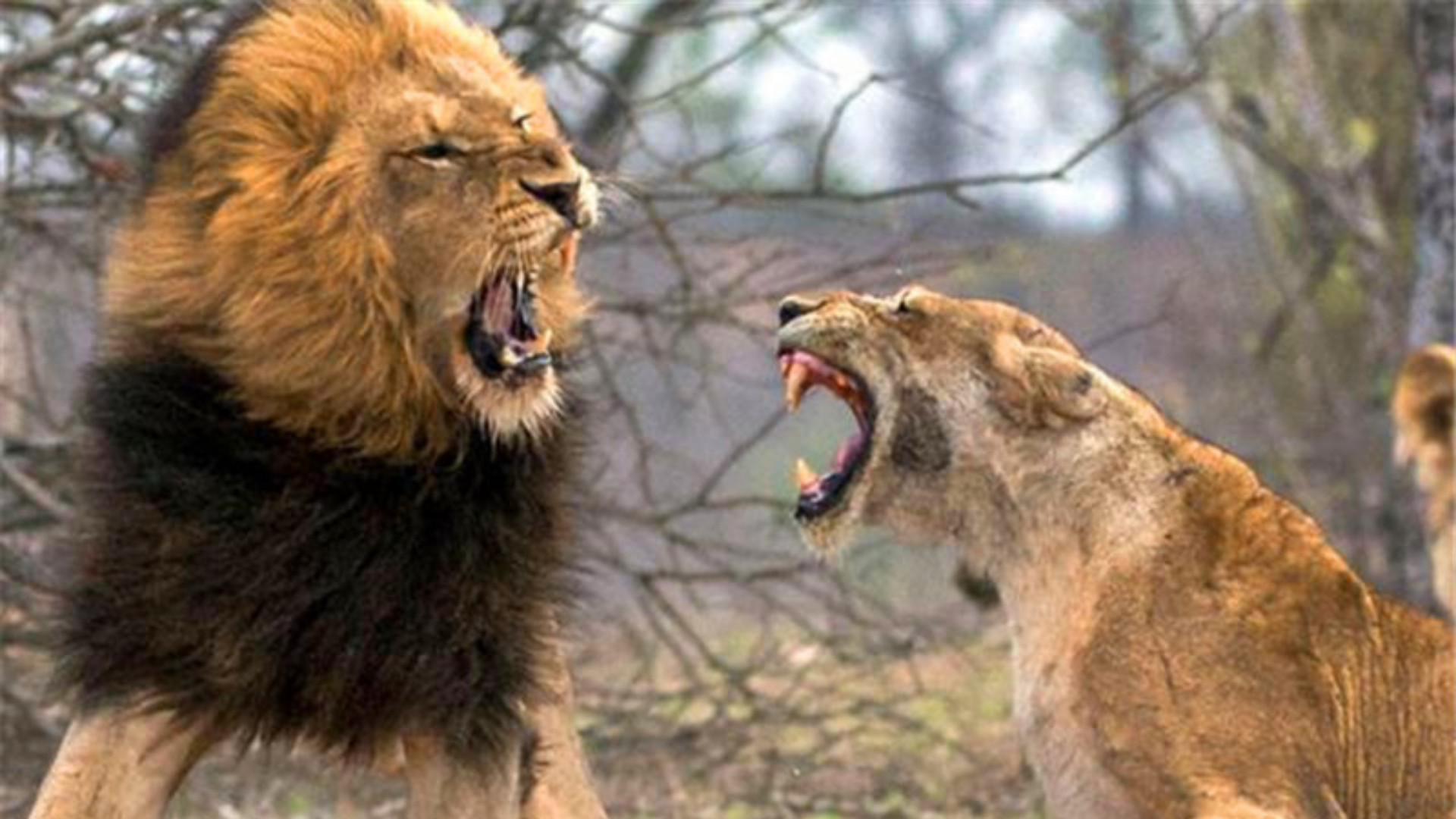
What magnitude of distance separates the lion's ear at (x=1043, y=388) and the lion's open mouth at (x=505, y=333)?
0.64 meters

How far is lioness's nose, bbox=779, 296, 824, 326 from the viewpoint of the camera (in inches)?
184

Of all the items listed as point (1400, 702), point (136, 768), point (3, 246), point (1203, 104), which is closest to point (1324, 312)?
point (1203, 104)

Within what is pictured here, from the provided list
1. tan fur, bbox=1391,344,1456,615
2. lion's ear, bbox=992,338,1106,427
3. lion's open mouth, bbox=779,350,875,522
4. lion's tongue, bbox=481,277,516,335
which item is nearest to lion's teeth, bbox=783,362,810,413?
lion's open mouth, bbox=779,350,875,522

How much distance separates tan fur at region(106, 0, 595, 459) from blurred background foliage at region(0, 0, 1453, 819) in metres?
0.75

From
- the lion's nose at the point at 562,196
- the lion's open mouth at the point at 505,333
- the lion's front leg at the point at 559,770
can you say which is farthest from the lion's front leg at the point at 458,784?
the lion's nose at the point at 562,196

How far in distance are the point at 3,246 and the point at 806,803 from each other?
198 centimetres

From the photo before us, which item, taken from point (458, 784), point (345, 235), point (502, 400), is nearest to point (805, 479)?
point (502, 400)

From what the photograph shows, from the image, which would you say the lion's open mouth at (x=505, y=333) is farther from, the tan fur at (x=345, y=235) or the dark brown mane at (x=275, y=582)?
the dark brown mane at (x=275, y=582)

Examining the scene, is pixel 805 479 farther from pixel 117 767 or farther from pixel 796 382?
pixel 117 767

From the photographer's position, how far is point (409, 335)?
4.40m

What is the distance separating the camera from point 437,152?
440 centimetres

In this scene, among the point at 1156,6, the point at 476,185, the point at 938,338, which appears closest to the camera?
the point at 476,185

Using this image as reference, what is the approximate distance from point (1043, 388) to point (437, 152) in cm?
90

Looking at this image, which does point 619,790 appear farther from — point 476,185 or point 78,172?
point 476,185
